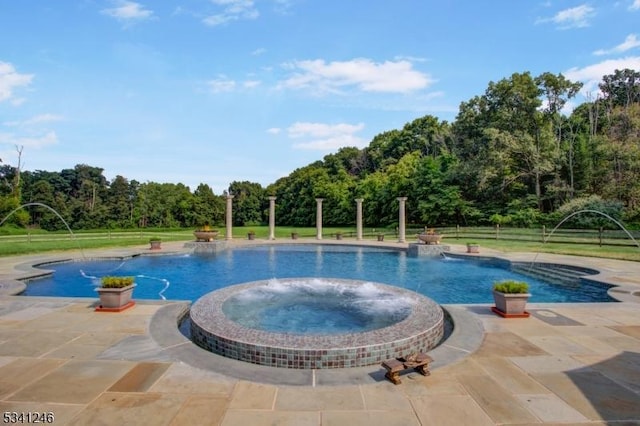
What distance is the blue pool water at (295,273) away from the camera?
11328 mm

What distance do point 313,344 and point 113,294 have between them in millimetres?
4961

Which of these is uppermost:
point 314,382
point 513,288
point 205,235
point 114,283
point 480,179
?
point 480,179

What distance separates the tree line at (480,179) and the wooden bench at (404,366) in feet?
87.9

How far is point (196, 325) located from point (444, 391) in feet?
13.6

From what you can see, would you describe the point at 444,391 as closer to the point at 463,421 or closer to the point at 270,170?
the point at 463,421

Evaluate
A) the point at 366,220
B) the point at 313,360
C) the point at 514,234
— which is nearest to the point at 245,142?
the point at 366,220

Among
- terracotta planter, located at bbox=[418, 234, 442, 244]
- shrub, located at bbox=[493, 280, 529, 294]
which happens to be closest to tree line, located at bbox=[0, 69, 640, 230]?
terracotta planter, located at bbox=[418, 234, 442, 244]

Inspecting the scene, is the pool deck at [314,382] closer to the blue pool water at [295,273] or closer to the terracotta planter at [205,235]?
the blue pool water at [295,273]

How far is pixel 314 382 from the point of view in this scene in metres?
4.48

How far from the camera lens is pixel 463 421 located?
359 cm

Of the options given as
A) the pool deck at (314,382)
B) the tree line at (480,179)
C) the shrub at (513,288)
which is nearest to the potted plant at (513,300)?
the shrub at (513,288)

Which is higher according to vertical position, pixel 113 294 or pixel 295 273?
pixel 113 294

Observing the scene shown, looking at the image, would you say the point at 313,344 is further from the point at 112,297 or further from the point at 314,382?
the point at 112,297

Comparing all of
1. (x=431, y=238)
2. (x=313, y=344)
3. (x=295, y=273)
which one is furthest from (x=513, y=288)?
(x=431, y=238)
